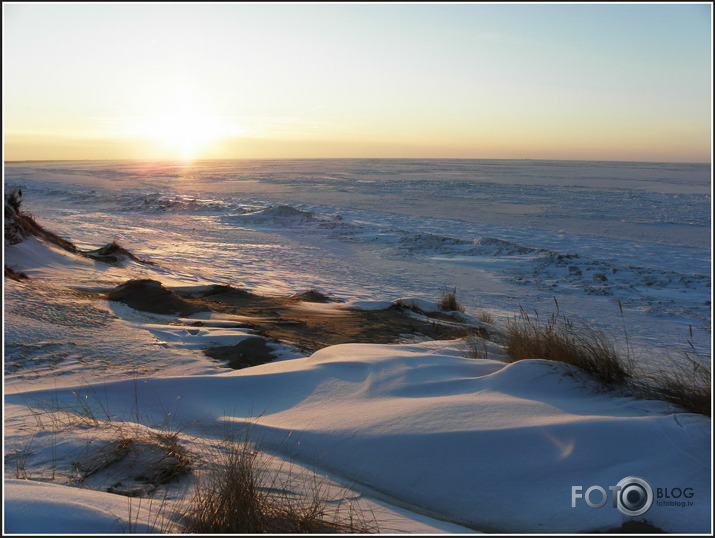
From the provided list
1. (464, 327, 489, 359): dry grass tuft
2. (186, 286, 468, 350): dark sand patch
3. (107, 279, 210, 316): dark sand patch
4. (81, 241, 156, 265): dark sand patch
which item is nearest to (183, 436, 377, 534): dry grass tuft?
(464, 327, 489, 359): dry grass tuft

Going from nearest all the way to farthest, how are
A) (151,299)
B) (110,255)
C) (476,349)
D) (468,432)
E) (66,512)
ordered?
(66,512) < (468,432) < (476,349) < (151,299) < (110,255)

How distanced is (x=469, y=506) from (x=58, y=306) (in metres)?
4.71

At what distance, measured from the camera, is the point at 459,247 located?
15.9 metres

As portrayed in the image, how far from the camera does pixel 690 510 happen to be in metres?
2.26

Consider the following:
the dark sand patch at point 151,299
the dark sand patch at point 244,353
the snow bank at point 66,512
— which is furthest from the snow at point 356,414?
the dark sand patch at point 151,299

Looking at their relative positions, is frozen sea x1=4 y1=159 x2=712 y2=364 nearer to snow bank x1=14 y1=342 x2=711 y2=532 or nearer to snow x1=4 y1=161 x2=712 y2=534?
snow x1=4 y1=161 x2=712 y2=534

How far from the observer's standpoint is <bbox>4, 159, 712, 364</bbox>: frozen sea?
9.90 metres

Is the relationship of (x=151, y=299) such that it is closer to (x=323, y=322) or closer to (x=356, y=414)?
(x=323, y=322)

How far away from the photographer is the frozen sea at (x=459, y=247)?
390 inches

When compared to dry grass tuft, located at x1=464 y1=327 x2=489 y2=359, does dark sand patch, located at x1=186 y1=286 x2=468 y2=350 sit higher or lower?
lower

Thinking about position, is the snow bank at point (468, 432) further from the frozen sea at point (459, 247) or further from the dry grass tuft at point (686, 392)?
the frozen sea at point (459, 247)

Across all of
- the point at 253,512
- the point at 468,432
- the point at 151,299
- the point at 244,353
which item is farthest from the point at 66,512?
the point at 151,299

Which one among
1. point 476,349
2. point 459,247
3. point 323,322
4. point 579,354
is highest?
point 579,354

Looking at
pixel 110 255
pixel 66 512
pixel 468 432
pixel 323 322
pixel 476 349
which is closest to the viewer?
pixel 66 512
